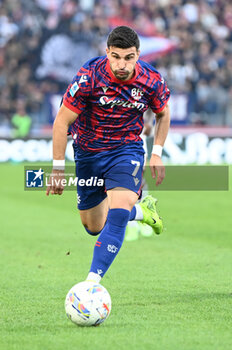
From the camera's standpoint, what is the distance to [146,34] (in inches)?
998

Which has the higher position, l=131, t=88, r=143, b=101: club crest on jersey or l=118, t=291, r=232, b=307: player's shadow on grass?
l=131, t=88, r=143, b=101: club crest on jersey

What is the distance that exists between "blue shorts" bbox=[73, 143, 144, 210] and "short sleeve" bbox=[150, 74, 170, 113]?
0.34 m

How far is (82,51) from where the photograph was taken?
24.4 m

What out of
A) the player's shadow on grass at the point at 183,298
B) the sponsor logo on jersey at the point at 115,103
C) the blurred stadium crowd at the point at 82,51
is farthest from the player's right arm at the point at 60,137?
the blurred stadium crowd at the point at 82,51

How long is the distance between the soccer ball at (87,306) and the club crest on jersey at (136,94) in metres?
1.62

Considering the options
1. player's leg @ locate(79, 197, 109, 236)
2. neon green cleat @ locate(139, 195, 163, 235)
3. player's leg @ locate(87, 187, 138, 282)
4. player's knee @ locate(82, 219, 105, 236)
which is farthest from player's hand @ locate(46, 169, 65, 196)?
neon green cleat @ locate(139, 195, 163, 235)

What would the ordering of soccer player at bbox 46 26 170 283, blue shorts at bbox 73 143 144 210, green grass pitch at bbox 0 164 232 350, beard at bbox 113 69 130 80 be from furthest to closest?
blue shorts at bbox 73 143 144 210
beard at bbox 113 69 130 80
soccer player at bbox 46 26 170 283
green grass pitch at bbox 0 164 232 350

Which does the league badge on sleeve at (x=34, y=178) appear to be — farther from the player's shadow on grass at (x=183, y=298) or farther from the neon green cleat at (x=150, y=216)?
the player's shadow on grass at (x=183, y=298)

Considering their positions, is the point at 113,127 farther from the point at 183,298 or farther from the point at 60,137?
the point at 183,298

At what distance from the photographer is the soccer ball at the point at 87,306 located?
4.46 m

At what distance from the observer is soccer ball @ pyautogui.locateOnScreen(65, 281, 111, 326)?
14.6ft

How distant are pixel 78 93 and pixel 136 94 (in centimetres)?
49

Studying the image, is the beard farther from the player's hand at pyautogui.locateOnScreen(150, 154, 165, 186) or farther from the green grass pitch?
the green grass pitch

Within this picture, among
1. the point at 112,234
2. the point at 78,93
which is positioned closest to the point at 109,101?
the point at 78,93
